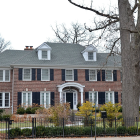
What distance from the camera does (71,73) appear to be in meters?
30.4

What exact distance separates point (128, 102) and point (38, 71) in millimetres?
15039

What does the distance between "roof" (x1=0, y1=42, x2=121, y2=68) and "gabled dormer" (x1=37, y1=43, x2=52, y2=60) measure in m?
0.54

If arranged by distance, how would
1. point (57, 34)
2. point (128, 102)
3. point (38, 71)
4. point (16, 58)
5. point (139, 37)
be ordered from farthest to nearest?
point (57, 34) < point (16, 58) < point (38, 71) < point (139, 37) < point (128, 102)

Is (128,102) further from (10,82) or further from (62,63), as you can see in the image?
(10,82)

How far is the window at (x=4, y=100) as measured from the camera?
2928 cm

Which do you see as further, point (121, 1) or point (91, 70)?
point (91, 70)

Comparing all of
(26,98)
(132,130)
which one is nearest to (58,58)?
(26,98)

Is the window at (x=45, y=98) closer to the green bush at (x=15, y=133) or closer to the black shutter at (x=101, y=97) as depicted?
the black shutter at (x=101, y=97)

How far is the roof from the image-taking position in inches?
1156

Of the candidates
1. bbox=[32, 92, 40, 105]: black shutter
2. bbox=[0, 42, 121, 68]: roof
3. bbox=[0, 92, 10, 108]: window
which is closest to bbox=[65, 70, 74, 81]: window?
bbox=[0, 42, 121, 68]: roof

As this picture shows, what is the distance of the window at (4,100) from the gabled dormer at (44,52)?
5758mm

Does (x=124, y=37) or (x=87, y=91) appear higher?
A: (x=124, y=37)

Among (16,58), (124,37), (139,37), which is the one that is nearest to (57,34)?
(16,58)

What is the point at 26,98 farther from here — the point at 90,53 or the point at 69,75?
the point at 90,53
